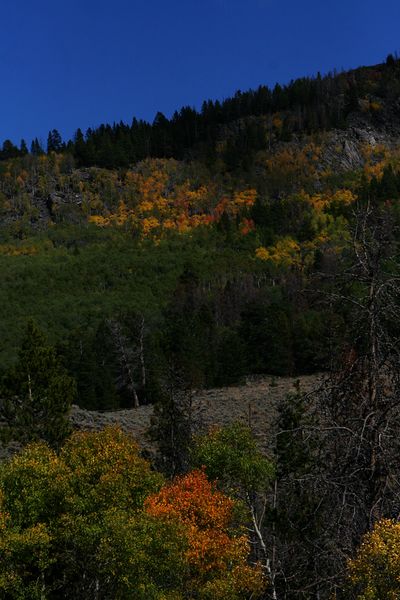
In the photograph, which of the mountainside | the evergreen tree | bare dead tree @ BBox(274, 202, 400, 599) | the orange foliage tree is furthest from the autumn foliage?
the mountainside

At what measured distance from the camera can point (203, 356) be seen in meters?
71.9

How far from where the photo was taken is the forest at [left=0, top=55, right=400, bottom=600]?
32.7 ft

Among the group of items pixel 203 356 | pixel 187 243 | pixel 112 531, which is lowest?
pixel 203 356

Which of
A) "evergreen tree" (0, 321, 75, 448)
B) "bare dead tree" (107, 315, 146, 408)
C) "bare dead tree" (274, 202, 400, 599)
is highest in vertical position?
"bare dead tree" (274, 202, 400, 599)

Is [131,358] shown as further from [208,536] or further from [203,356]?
[208,536]

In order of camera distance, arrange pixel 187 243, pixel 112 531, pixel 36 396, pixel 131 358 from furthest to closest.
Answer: pixel 187 243, pixel 131 358, pixel 36 396, pixel 112 531

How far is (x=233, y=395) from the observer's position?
5906cm

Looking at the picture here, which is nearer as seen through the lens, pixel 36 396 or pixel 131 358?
pixel 36 396

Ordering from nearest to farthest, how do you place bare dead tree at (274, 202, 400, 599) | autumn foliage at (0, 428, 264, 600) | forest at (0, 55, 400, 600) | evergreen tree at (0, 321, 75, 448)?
bare dead tree at (274, 202, 400, 599) < forest at (0, 55, 400, 600) < autumn foliage at (0, 428, 264, 600) < evergreen tree at (0, 321, 75, 448)

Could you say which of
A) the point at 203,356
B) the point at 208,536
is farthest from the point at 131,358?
the point at 208,536

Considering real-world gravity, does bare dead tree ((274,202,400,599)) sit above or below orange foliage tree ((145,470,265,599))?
above

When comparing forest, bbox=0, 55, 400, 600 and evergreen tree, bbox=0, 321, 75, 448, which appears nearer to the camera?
forest, bbox=0, 55, 400, 600

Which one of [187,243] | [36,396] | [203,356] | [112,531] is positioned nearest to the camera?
[112,531]

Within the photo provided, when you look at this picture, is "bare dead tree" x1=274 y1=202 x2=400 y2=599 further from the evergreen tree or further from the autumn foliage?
the evergreen tree
